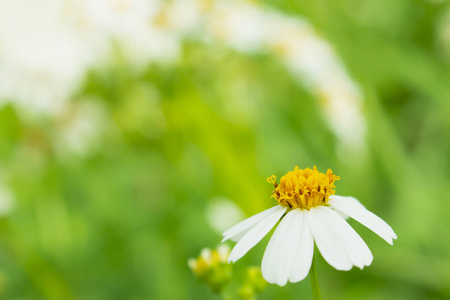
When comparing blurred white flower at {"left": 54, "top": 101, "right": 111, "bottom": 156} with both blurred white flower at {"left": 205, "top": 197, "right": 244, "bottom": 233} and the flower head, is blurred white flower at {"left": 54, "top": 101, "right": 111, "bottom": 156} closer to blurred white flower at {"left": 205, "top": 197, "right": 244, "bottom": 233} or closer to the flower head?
blurred white flower at {"left": 205, "top": 197, "right": 244, "bottom": 233}

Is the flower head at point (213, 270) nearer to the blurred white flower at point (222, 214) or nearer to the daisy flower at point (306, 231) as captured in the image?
the daisy flower at point (306, 231)

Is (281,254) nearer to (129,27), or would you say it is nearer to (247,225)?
(247,225)

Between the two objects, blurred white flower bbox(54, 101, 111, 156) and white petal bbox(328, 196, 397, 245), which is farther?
blurred white flower bbox(54, 101, 111, 156)

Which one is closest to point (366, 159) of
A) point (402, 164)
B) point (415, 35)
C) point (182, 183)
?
point (402, 164)

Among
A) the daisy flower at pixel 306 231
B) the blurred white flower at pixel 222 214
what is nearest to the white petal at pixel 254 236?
the daisy flower at pixel 306 231

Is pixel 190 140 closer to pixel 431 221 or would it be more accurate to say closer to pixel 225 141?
pixel 225 141

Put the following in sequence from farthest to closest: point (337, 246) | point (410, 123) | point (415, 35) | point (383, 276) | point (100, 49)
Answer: point (415, 35), point (410, 123), point (100, 49), point (383, 276), point (337, 246)

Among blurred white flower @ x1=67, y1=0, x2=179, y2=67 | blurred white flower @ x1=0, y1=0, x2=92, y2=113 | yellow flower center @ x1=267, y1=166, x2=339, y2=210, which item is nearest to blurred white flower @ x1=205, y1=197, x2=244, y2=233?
blurred white flower @ x1=67, y1=0, x2=179, y2=67
